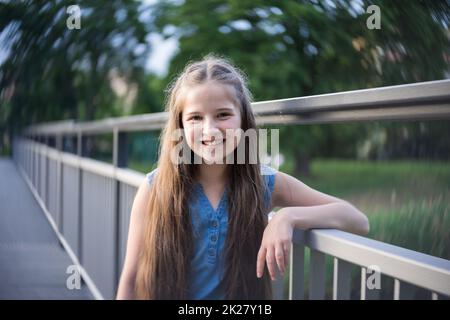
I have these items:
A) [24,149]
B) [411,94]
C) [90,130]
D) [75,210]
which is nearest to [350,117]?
[411,94]

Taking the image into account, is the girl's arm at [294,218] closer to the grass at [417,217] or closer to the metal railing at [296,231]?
the metal railing at [296,231]

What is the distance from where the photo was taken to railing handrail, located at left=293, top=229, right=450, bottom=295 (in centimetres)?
70

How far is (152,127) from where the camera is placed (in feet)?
5.90

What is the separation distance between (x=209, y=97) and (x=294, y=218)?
24 centimetres

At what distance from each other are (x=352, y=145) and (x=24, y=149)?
378cm

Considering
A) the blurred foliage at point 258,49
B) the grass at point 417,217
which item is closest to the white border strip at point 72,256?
the blurred foliage at point 258,49

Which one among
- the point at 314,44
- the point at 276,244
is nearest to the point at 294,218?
the point at 276,244

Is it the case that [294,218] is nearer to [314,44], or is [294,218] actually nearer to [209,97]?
[209,97]

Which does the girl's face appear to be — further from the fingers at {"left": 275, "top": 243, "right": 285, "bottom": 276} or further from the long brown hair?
the fingers at {"left": 275, "top": 243, "right": 285, "bottom": 276}

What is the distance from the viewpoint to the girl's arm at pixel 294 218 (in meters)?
0.95

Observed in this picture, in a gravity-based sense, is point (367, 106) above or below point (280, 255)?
above

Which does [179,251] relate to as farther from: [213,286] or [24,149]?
[24,149]

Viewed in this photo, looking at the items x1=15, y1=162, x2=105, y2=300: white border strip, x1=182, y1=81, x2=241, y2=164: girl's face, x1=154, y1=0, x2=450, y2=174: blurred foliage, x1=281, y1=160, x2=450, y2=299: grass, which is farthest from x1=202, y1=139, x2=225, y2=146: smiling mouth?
x1=15, y1=162, x2=105, y2=300: white border strip

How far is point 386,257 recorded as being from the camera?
0.79m
